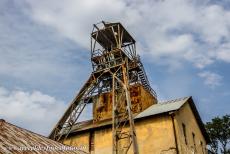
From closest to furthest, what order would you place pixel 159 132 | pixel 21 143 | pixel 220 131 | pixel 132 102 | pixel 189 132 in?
pixel 21 143
pixel 159 132
pixel 189 132
pixel 132 102
pixel 220 131

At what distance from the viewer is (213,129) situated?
36.5 m

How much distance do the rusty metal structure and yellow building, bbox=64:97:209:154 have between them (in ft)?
2.62

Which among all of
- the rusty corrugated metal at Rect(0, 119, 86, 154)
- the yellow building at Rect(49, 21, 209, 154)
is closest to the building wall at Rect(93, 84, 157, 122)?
the yellow building at Rect(49, 21, 209, 154)

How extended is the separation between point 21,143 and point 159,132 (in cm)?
1110

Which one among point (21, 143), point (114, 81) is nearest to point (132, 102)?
point (114, 81)

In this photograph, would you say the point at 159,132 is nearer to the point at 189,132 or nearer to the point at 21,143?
the point at 189,132

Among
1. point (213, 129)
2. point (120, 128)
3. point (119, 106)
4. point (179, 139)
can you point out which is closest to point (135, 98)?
point (119, 106)

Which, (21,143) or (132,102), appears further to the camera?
(132,102)

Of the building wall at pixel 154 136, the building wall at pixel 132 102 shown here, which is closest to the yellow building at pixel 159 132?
the building wall at pixel 154 136

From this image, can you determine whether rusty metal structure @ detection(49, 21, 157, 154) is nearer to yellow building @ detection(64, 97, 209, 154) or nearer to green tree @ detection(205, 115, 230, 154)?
yellow building @ detection(64, 97, 209, 154)

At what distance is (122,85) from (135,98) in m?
1.87

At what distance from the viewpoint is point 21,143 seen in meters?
10.6

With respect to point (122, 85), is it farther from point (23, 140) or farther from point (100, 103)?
point (23, 140)

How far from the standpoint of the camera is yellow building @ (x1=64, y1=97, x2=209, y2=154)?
19.5 metres
